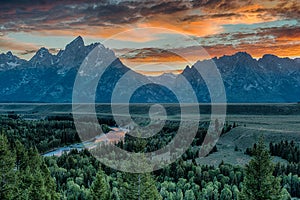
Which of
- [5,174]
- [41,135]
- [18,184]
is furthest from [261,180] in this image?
[41,135]

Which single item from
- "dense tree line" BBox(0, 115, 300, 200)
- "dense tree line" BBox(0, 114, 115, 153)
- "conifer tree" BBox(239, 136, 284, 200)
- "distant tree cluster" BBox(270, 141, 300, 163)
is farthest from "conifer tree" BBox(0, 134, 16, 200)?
"dense tree line" BBox(0, 114, 115, 153)

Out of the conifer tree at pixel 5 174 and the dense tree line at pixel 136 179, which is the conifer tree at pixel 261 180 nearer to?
the dense tree line at pixel 136 179

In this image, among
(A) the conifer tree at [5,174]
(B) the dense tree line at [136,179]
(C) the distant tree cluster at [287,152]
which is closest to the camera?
(B) the dense tree line at [136,179]

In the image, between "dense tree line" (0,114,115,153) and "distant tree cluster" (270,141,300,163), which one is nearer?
"distant tree cluster" (270,141,300,163)

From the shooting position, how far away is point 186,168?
8125cm

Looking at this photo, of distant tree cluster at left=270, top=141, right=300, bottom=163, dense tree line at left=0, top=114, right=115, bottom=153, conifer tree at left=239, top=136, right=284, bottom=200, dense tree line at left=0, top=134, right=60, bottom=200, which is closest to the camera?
conifer tree at left=239, top=136, right=284, bottom=200

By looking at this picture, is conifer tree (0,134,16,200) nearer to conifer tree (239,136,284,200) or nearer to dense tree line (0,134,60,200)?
dense tree line (0,134,60,200)

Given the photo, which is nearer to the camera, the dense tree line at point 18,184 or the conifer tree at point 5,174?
the dense tree line at point 18,184

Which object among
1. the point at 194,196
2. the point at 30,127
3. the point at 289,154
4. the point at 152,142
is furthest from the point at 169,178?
the point at 30,127

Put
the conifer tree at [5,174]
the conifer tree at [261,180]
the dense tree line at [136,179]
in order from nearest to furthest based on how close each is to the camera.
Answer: the conifer tree at [261,180], the dense tree line at [136,179], the conifer tree at [5,174]

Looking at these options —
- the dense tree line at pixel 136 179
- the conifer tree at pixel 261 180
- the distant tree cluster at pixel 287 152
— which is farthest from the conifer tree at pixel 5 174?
the distant tree cluster at pixel 287 152

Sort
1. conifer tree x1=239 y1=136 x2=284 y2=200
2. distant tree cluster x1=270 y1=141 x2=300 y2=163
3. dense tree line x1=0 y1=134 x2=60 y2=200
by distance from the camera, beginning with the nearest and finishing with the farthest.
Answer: conifer tree x1=239 y1=136 x2=284 y2=200 → dense tree line x1=0 y1=134 x2=60 y2=200 → distant tree cluster x1=270 y1=141 x2=300 y2=163

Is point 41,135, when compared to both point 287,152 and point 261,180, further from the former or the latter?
point 261,180

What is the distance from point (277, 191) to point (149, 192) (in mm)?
14335
